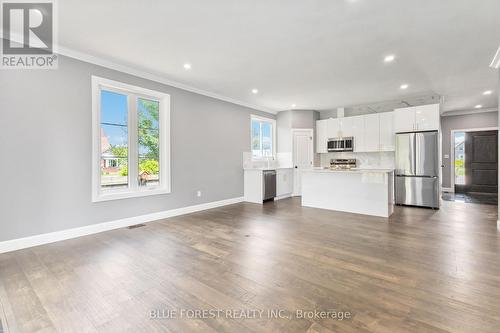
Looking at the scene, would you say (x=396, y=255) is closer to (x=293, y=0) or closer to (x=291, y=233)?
(x=291, y=233)

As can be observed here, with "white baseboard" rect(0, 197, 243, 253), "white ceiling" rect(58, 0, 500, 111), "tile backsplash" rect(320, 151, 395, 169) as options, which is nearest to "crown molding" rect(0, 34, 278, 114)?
"white ceiling" rect(58, 0, 500, 111)

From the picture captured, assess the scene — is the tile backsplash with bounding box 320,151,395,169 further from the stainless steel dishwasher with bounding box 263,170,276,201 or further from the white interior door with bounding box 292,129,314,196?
the stainless steel dishwasher with bounding box 263,170,276,201

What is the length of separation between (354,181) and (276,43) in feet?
10.4

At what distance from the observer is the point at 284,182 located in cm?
704

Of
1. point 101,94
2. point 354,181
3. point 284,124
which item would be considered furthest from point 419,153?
point 101,94

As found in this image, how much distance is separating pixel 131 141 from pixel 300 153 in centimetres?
499

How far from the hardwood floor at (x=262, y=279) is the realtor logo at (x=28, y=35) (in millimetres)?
2495

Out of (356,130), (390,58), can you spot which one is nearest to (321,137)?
(356,130)

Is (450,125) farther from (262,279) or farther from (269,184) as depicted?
(262,279)

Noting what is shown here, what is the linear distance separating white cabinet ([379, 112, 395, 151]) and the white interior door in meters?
1.99

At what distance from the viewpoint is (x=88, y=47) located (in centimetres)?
330

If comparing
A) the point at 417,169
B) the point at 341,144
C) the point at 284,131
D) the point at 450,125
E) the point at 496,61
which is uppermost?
the point at 496,61

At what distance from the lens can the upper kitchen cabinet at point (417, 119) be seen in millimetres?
5414

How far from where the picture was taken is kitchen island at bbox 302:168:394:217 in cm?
454
